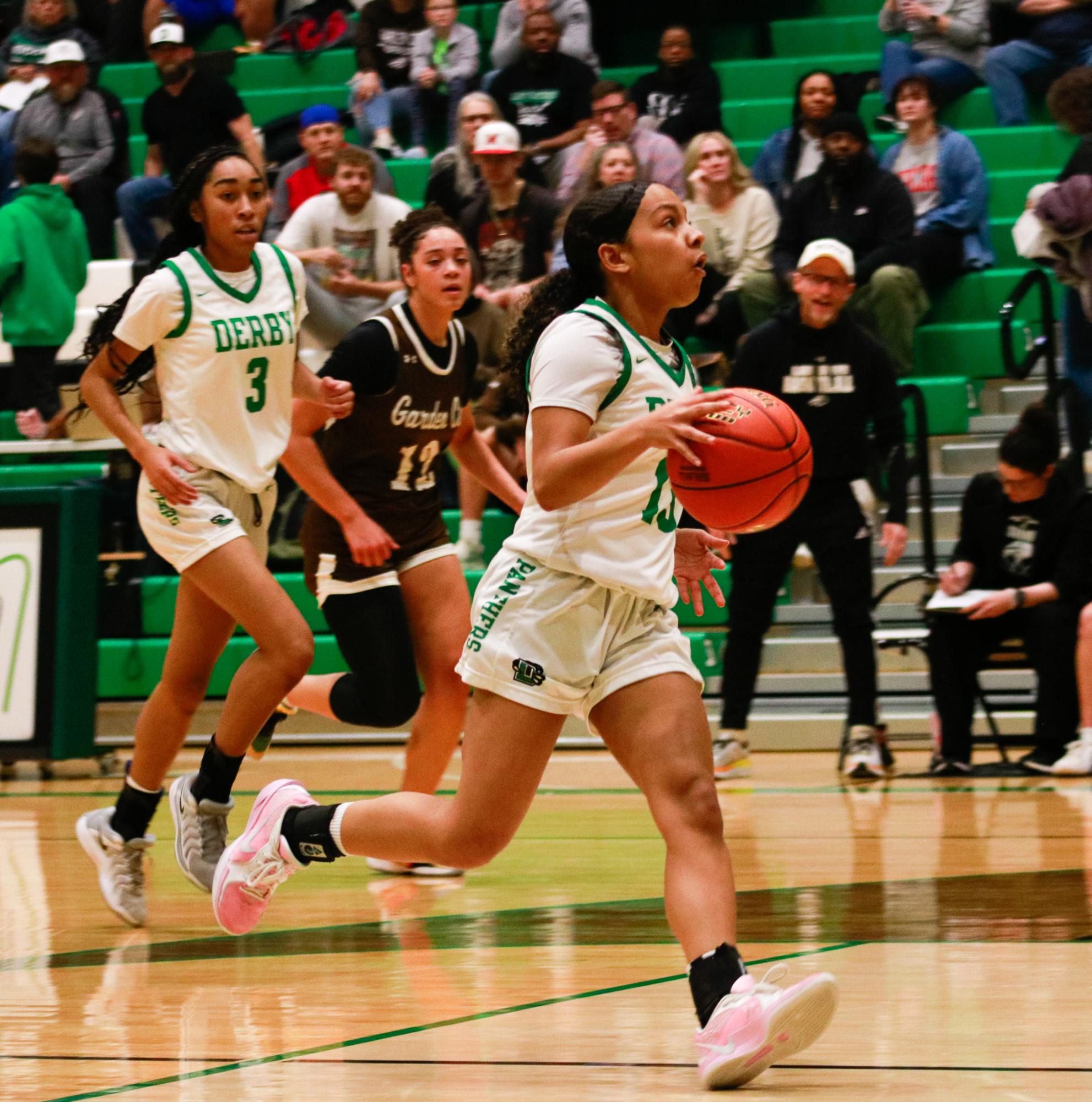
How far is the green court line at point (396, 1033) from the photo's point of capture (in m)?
2.85

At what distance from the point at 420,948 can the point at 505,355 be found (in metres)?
1.45

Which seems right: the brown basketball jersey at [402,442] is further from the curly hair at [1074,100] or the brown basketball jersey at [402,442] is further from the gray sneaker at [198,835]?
the curly hair at [1074,100]

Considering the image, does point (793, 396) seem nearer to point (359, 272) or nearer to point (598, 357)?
point (359, 272)

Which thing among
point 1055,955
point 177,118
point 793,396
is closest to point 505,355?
point 1055,955

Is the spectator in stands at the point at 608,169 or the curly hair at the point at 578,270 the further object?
the spectator in stands at the point at 608,169

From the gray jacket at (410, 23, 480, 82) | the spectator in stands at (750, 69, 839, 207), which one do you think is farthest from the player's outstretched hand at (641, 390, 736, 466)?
the gray jacket at (410, 23, 480, 82)

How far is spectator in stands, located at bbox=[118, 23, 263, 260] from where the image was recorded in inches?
446

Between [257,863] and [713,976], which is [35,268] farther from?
[713,976]

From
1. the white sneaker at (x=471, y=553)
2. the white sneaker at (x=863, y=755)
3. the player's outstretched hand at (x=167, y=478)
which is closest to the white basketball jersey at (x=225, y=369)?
the player's outstretched hand at (x=167, y=478)

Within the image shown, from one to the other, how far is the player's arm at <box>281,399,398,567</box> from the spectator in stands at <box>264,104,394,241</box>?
17.1 feet

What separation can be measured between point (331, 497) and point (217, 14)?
31.5 ft

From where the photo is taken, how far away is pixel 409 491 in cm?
557

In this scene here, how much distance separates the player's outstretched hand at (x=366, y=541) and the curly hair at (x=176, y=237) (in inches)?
30.5

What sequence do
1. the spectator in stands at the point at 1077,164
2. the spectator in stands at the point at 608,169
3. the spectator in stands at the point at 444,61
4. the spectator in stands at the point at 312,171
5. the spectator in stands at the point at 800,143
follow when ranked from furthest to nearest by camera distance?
the spectator in stands at the point at 444,61
the spectator in stands at the point at 312,171
the spectator in stands at the point at 800,143
the spectator in stands at the point at 608,169
the spectator in stands at the point at 1077,164
